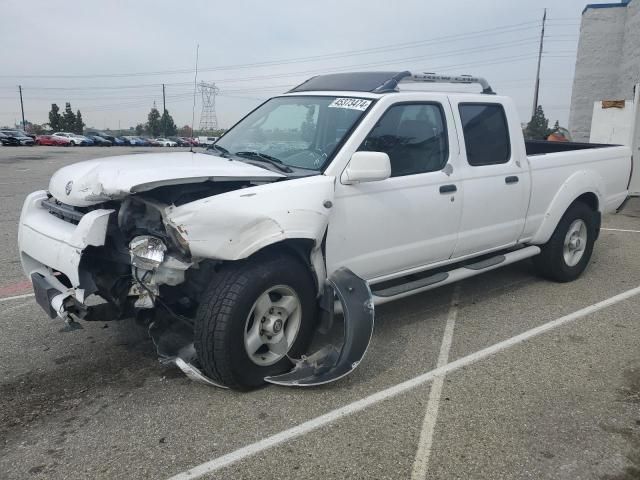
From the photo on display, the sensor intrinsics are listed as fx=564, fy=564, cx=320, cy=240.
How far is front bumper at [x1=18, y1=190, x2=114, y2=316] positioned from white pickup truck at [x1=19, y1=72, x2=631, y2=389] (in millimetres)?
13

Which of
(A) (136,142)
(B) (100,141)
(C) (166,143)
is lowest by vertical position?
(C) (166,143)

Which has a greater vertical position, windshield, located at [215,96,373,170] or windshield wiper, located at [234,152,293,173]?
windshield, located at [215,96,373,170]

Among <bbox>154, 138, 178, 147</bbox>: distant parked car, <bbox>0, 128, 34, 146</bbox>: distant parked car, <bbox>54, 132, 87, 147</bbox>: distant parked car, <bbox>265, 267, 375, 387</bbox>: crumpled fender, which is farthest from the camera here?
<bbox>154, 138, 178, 147</bbox>: distant parked car

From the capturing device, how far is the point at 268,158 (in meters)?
4.11

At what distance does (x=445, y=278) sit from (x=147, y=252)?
2.44 meters

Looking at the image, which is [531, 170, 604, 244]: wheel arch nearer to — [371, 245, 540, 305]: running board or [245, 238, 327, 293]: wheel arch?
[371, 245, 540, 305]: running board

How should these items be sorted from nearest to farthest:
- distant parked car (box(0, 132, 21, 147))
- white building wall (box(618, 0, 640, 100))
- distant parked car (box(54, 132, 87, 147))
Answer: white building wall (box(618, 0, 640, 100)), distant parked car (box(0, 132, 21, 147)), distant parked car (box(54, 132, 87, 147))

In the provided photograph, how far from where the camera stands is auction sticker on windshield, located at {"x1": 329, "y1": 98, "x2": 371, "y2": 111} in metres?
4.16

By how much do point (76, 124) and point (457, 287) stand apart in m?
82.3

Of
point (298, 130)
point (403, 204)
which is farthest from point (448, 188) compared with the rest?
point (298, 130)

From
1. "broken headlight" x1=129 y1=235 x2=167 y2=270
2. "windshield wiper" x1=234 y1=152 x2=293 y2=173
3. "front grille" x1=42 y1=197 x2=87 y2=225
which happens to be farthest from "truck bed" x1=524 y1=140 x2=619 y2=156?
"front grille" x1=42 y1=197 x2=87 y2=225

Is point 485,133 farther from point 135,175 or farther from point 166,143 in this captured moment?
point 166,143

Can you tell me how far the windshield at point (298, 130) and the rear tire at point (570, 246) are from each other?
9.21 feet

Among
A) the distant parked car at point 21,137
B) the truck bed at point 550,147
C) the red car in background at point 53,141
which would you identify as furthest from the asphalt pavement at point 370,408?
the red car in background at point 53,141
